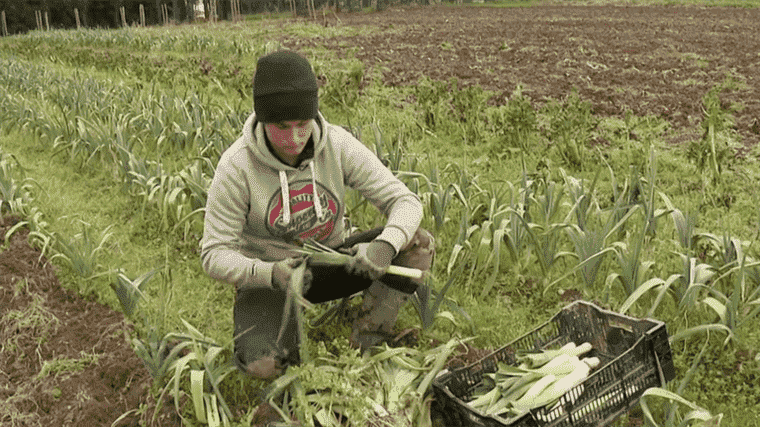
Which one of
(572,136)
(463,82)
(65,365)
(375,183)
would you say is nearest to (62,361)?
(65,365)

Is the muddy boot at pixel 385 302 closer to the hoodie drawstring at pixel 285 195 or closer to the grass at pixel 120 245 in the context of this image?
the hoodie drawstring at pixel 285 195

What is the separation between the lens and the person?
2113 mm

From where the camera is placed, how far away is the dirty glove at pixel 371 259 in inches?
82.8

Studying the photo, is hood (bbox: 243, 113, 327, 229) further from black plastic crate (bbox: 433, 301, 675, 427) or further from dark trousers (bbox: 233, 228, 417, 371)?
black plastic crate (bbox: 433, 301, 675, 427)

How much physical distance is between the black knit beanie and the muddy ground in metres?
1.07

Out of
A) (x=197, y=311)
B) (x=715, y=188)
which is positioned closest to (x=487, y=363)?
(x=197, y=311)

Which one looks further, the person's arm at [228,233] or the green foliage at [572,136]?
the green foliage at [572,136]

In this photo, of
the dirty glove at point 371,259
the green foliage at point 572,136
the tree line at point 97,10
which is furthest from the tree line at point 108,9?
the dirty glove at point 371,259

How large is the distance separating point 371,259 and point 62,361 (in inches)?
50.9

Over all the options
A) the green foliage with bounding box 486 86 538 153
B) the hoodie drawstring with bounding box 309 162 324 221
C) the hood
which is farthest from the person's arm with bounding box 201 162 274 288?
the green foliage with bounding box 486 86 538 153

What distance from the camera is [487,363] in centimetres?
228

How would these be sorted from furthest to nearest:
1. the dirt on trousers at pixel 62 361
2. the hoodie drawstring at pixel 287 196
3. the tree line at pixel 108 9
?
the tree line at pixel 108 9 < the hoodie drawstring at pixel 287 196 < the dirt on trousers at pixel 62 361

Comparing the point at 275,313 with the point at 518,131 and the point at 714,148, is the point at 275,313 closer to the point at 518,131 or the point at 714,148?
the point at 714,148

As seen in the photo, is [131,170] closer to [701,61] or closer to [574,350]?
[574,350]
